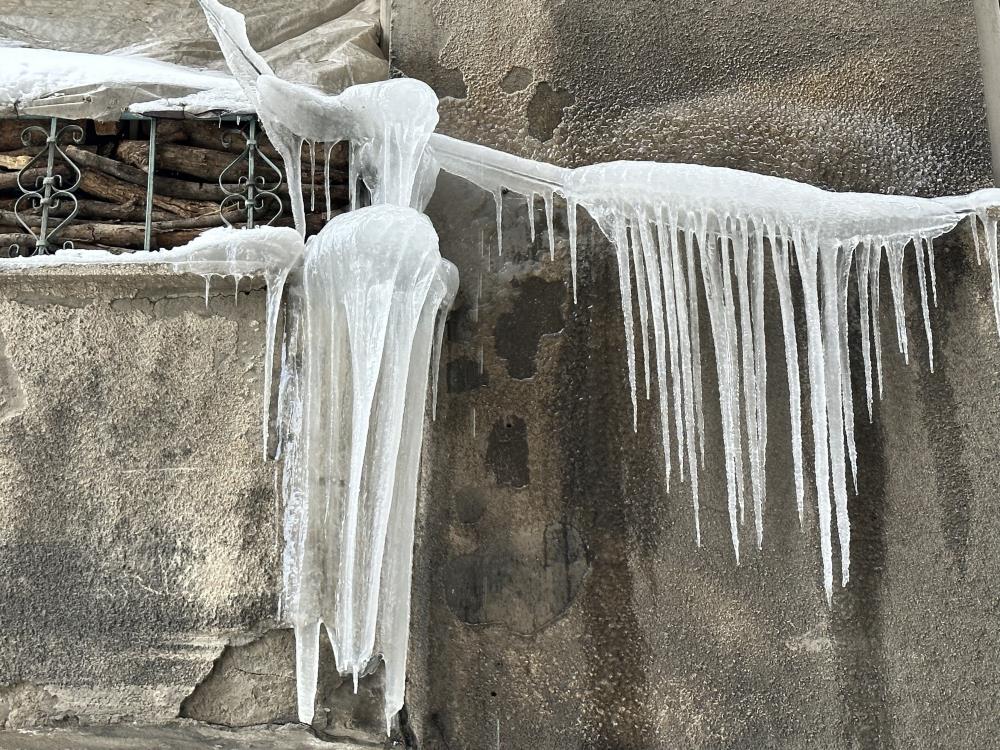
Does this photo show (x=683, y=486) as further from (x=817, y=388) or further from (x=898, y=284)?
(x=898, y=284)

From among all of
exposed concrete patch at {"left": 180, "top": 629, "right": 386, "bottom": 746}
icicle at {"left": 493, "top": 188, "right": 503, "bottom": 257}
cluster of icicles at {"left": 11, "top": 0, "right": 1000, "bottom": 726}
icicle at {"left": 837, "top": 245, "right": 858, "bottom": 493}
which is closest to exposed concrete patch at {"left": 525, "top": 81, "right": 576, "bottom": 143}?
icicle at {"left": 493, "top": 188, "right": 503, "bottom": 257}

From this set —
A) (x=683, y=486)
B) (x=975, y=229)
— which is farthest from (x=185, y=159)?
(x=975, y=229)

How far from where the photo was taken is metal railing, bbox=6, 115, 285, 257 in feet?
9.25

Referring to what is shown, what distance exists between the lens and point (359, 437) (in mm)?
2295

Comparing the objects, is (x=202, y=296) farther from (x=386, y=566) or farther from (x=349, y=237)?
(x=386, y=566)

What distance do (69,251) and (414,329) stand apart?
3.92ft

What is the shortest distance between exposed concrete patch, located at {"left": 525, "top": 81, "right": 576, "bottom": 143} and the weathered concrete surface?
108 centimetres

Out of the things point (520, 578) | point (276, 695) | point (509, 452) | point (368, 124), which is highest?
point (368, 124)

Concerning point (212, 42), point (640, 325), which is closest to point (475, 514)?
point (640, 325)

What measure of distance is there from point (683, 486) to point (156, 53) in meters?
2.43

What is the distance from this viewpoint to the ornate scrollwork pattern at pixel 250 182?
2.84 meters

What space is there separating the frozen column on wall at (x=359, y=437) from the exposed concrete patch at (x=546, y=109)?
749 millimetres

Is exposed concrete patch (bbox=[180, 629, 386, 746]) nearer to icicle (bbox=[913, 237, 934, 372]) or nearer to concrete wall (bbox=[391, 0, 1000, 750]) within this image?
concrete wall (bbox=[391, 0, 1000, 750])

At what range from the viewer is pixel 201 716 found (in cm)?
246
